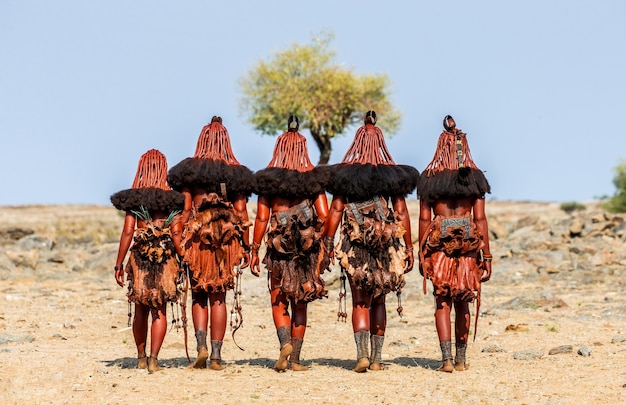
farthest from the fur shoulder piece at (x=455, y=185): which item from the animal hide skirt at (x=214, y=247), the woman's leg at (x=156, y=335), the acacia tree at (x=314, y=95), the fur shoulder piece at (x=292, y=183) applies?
the acacia tree at (x=314, y=95)

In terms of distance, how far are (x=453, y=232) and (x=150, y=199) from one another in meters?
3.25

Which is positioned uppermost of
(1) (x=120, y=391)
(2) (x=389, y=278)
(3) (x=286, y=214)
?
(3) (x=286, y=214)

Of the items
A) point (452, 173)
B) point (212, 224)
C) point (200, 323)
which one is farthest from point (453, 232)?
point (200, 323)

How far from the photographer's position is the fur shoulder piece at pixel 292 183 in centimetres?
1009

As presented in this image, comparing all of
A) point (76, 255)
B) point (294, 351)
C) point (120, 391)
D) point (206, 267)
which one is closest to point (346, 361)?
point (294, 351)

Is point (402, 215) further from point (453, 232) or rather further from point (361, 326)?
point (361, 326)

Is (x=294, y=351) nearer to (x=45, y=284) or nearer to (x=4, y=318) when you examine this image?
(x=4, y=318)

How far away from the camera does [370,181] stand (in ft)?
32.9

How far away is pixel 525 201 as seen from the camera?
68.9m

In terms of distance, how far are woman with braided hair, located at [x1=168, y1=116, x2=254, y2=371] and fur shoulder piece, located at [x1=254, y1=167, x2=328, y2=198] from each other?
25 cm

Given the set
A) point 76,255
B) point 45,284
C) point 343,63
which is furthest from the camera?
point 343,63

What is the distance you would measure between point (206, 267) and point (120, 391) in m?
1.72

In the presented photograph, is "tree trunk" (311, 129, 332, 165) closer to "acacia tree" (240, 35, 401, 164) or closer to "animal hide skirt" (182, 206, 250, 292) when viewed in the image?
"acacia tree" (240, 35, 401, 164)

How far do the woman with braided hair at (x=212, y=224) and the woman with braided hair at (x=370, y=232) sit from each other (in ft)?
3.28
